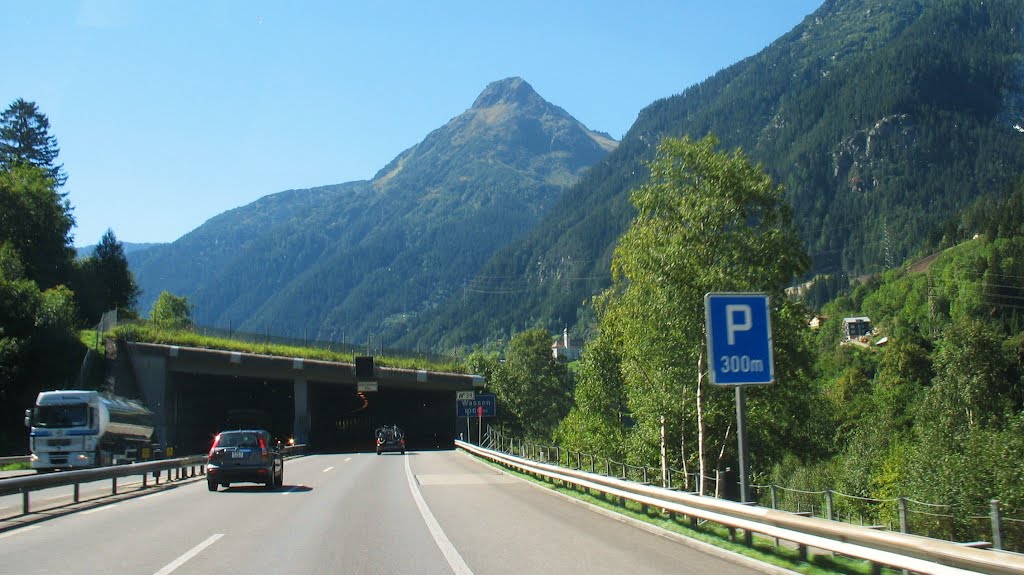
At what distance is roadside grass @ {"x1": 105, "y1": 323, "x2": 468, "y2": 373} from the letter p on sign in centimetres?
5735

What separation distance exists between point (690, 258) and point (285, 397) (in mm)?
63438

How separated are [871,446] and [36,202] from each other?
2821 inches

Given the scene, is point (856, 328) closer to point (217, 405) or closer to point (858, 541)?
point (217, 405)

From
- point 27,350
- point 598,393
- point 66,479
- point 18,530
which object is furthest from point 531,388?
point 18,530

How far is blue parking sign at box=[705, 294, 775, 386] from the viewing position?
35.7 feet

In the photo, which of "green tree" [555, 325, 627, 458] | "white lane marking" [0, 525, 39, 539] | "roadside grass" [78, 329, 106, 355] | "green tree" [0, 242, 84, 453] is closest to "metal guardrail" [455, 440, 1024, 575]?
"white lane marking" [0, 525, 39, 539]

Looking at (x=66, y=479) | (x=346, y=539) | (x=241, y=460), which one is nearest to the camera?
(x=346, y=539)

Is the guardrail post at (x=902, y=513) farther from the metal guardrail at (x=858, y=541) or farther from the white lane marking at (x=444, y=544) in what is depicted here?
the white lane marking at (x=444, y=544)

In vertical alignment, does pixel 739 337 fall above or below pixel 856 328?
below

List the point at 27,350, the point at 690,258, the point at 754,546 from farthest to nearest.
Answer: the point at 27,350 → the point at 690,258 → the point at 754,546

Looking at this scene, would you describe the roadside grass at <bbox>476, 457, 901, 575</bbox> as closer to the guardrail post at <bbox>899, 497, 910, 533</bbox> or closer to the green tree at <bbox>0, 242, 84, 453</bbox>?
the guardrail post at <bbox>899, 497, 910, 533</bbox>

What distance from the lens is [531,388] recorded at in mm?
111062

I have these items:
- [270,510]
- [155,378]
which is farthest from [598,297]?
[155,378]

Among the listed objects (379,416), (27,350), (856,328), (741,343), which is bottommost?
(379,416)
